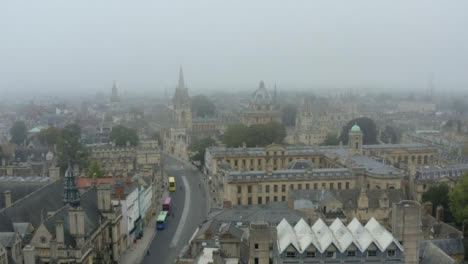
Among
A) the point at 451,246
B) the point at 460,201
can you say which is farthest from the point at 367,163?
the point at 451,246

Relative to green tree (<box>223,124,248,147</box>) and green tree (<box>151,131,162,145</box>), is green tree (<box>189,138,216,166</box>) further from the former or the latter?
green tree (<box>151,131,162,145</box>)

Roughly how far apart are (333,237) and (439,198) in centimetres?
3348

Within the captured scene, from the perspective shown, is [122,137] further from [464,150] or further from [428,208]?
[428,208]

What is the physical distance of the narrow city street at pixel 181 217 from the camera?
179 feet

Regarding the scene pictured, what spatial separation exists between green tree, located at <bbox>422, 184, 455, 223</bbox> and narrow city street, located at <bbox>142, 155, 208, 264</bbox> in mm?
28561

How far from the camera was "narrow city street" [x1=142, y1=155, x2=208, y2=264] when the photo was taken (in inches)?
2151

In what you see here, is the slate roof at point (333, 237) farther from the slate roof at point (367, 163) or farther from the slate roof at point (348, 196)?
the slate roof at point (367, 163)

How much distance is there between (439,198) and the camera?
205 ft

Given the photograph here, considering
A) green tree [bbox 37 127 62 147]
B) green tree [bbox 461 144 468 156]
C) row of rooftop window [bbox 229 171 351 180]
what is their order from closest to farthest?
1. row of rooftop window [bbox 229 171 351 180]
2. green tree [bbox 461 144 468 156]
3. green tree [bbox 37 127 62 147]

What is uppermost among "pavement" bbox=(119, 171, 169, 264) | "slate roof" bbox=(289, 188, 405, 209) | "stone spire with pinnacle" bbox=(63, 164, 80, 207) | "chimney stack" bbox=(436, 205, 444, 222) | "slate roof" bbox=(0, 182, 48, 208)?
"stone spire with pinnacle" bbox=(63, 164, 80, 207)

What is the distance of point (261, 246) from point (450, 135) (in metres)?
121

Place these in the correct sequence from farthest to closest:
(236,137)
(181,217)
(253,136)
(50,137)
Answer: (236,137) → (253,136) → (50,137) → (181,217)

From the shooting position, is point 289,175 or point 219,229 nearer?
point 219,229

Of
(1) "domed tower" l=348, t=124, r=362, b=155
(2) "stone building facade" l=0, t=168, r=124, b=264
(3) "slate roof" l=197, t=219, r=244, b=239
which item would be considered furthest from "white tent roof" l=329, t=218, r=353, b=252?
(1) "domed tower" l=348, t=124, r=362, b=155
